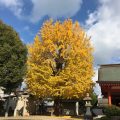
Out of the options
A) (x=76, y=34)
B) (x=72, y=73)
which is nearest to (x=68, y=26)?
(x=76, y=34)

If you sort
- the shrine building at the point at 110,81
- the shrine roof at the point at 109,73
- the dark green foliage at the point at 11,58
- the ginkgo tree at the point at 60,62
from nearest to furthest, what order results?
the shrine building at the point at 110,81
the shrine roof at the point at 109,73
the dark green foliage at the point at 11,58
the ginkgo tree at the point at 60,62

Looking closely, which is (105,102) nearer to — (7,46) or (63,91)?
(63,91)

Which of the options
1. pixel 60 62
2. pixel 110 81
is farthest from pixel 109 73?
pixel 60 62

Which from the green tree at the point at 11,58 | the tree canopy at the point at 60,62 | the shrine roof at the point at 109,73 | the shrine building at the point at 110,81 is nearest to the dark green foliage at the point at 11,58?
the green tree at the point at 11,58

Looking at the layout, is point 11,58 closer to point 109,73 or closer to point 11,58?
point 11,58

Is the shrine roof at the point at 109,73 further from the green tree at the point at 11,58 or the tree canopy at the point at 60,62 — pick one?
the green tree at the point at 11,58

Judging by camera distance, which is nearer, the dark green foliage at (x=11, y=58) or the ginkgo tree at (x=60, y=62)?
the dark green foliage at (x=11, y=58)

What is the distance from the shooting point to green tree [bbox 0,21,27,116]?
30812mm

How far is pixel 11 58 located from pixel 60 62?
6.66m

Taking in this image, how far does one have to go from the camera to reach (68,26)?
3547cm

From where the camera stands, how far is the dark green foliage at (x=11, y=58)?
30812mm

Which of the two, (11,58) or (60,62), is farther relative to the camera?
A: (60,62)

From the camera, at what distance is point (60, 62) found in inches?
1374

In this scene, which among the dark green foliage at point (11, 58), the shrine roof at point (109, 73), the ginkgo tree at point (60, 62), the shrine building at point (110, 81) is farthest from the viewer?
the ginkgo tree at point (60, 62)
